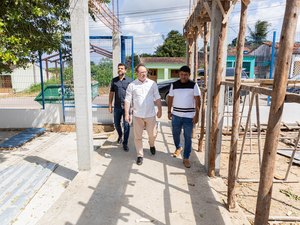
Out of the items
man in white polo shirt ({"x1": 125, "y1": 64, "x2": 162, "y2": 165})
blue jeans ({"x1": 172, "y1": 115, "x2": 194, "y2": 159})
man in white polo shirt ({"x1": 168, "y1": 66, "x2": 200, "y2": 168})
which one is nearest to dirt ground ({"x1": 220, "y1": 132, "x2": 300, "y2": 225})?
blue jeans ({"x1": 172, "y1": 115, "x2": 194, "y2": 159})

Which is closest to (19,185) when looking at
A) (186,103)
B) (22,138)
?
(186,103)

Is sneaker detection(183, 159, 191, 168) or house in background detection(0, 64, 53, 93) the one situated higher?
house in background detection(0, 64, 53, 93)

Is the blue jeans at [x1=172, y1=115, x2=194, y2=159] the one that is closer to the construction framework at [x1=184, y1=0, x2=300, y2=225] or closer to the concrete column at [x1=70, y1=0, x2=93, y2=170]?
the construction framework at [x1=184, y1=0, x2=300, y2=225]

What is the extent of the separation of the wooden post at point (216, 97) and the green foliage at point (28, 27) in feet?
9.97

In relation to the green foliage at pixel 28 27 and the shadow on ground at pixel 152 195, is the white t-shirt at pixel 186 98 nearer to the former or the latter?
the shadow on ground at pixel 152 195

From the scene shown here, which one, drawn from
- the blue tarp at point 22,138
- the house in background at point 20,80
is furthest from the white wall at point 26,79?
the blue tarp at point 22,138

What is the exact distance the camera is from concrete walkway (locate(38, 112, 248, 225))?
2570 millimetres

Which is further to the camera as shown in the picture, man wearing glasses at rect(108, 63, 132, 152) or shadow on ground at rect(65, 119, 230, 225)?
man wearing glasses at rect(108, 63, 132, 152)

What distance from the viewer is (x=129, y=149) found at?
15.7 ft

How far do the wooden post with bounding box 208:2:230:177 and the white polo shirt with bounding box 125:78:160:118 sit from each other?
1.05 m

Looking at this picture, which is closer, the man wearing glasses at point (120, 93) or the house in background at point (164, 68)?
the man wearing glasses at point (120, 93)

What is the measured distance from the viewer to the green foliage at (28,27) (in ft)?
12.5

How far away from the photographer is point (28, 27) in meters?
4.56

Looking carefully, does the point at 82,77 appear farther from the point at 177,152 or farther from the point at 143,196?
the point at 177,152
